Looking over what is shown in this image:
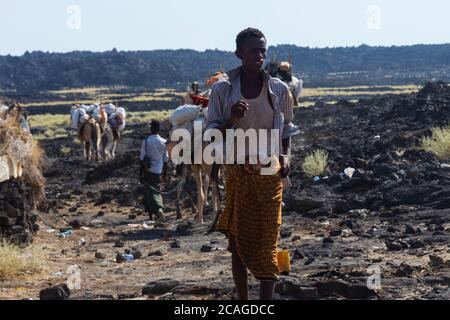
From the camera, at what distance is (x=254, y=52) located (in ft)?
19.3

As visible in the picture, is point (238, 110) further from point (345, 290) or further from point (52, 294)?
point (52, 294)

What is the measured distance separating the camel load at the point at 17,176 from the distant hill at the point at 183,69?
10982 centimetres

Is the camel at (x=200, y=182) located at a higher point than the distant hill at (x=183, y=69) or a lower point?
higher

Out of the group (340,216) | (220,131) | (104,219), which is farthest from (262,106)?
(104,219)

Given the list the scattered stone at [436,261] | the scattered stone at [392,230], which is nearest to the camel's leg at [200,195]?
the scattered stone at [392,230]

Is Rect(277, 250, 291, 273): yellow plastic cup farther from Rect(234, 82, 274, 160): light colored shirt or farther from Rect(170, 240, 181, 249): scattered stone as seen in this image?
Rect(170, 240, 181, 249): scattered stone

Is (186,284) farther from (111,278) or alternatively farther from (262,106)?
(262,106)

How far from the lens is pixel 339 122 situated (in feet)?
101

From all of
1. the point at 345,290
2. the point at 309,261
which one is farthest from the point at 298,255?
the point at 345,290

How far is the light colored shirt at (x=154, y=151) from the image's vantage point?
14164 mm

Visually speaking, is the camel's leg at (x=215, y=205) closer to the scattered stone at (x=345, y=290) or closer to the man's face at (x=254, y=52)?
the scattered stone at (x=345, y=290)

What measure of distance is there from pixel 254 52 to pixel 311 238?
18.5 feet

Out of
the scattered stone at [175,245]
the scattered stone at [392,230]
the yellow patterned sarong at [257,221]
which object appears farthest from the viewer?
the scattered stone at [175,245]
